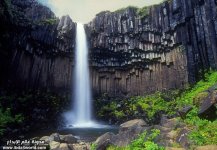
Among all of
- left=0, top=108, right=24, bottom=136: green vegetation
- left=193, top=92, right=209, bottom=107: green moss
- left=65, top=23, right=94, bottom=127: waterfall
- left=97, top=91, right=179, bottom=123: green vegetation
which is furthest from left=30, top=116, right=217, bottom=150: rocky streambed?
left=65, top=23, right=94, bottom=127: waterfall

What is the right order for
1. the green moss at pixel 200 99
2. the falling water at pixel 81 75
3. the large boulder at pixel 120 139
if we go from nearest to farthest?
1. the large boulder at pixel 120 139
2. the green moss at pixel 200 99
3. the falling water at pixel 81 75

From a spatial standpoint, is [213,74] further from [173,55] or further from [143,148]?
[143,148]

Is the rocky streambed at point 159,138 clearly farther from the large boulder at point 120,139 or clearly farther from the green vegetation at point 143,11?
the green vegetation at point 143,11

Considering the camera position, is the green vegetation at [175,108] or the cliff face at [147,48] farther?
the cliff face at [147,48]

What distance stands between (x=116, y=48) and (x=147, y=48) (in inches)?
156

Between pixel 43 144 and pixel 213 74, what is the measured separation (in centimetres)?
1840

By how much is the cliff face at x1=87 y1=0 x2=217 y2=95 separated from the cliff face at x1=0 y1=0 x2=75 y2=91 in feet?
11.8

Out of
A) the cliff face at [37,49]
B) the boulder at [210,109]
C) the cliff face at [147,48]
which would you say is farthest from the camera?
the cliff face at [37,49]

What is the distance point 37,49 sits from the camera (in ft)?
108

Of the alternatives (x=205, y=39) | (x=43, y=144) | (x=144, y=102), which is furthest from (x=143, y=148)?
(x=144, y=102)

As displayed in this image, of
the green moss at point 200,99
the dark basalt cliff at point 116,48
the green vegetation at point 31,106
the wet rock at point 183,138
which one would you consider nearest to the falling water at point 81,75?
the dark basalt cliff at point 116,48

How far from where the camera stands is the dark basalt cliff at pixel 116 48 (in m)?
29.2

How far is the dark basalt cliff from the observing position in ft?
95.8

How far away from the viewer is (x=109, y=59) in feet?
119
